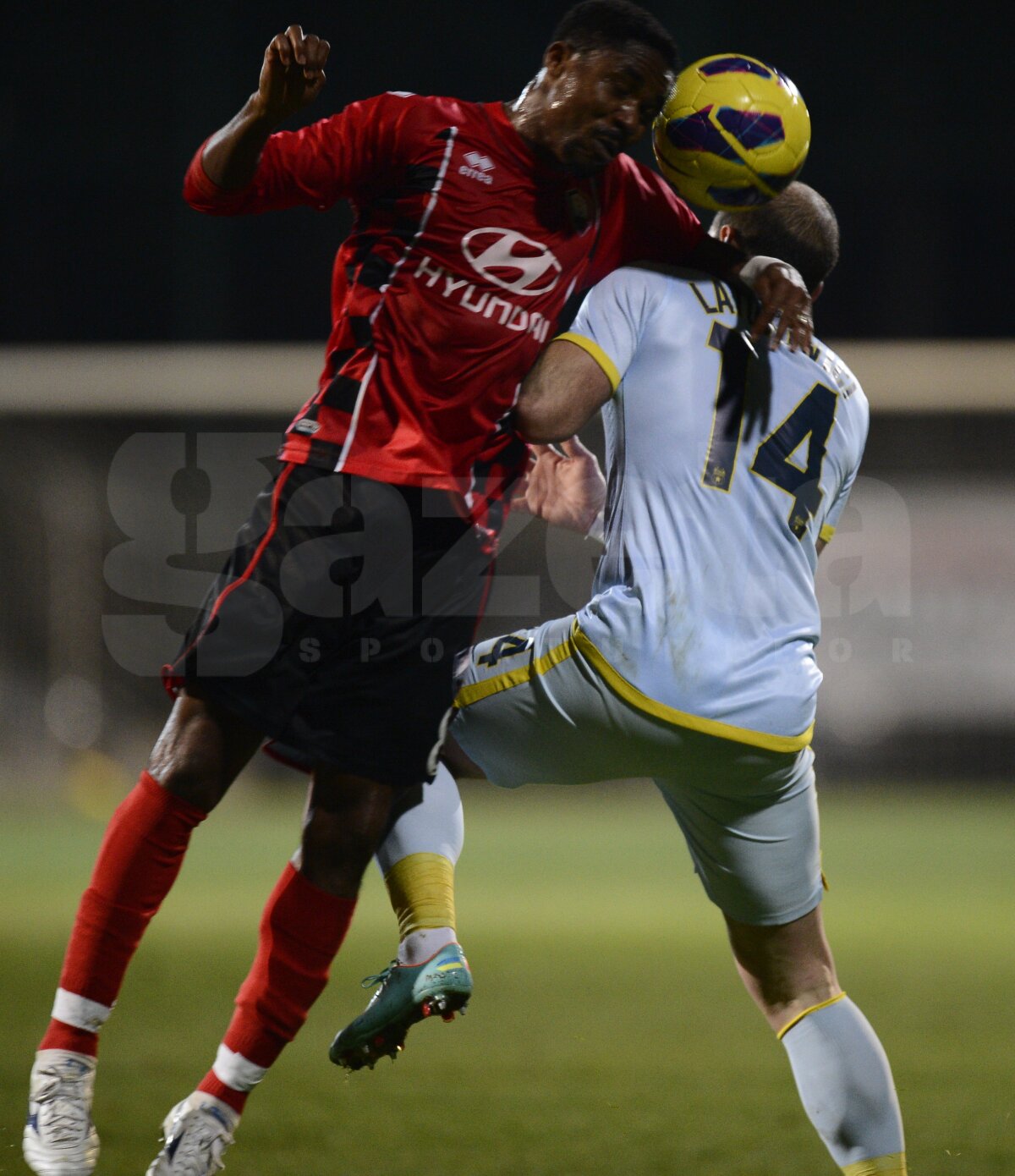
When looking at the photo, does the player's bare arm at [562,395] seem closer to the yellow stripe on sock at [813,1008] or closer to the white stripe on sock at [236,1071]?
the yellow stripe on sock at [813,1008]

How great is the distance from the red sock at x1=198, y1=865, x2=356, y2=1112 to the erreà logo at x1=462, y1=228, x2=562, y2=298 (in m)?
1.33

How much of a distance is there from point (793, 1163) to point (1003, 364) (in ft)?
24.9

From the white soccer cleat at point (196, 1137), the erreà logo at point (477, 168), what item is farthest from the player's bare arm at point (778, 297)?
the white soccer cleat at point (196, 1137)

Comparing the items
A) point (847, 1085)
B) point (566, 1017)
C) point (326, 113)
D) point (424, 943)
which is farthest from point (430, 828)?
point (326, 113)

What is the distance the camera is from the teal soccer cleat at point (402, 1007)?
9.48 feet

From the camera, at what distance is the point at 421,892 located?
3068mm

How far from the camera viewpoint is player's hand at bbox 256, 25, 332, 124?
8.76 feet

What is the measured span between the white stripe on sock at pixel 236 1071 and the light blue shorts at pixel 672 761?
81 centimetres

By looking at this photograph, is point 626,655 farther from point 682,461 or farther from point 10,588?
point 10,588

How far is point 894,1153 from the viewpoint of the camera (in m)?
2.86

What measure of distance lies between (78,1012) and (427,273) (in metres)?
1.66

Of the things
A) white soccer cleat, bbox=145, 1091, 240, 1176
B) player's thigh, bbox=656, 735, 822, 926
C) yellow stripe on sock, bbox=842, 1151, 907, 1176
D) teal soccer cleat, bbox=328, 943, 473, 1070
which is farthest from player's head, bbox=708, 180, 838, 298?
white soccer cleat, bbox=145, 1091, 240, 1176

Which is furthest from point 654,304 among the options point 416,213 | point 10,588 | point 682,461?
point 10,588

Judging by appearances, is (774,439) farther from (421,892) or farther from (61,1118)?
(61,1118)
